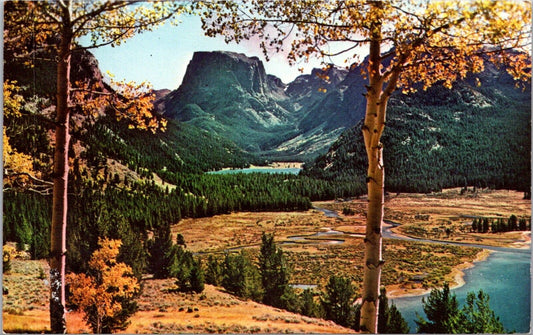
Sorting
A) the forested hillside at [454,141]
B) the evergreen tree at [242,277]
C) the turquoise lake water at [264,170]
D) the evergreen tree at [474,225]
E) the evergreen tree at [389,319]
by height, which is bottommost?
the evergreen tree at [389,319]

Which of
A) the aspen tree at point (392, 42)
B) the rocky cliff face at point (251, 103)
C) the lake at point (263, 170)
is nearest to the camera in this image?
the aspen tree at point (392, 42)

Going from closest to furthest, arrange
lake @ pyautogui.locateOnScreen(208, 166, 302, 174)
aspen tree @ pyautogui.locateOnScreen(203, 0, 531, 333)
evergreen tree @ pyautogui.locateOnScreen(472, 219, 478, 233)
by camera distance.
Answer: aspen tree @ pyautogui.locateOnScreen(203, 0, 531, 333) → evergreen tree @ pyautogui.locateOnScreen(472, 219, 478, 233) → lake @ pyautogui.locateOnScreen(208, 166, 302, 174)

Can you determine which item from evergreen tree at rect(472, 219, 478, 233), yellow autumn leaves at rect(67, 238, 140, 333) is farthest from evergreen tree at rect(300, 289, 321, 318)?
evergreen tree at rect(472, 219, 478, 233)

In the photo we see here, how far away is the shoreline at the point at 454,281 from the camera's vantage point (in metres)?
5.84

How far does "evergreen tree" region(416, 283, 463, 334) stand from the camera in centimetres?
580

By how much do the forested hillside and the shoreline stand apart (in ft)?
3.89

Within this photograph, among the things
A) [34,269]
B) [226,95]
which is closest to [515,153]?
[226,95]

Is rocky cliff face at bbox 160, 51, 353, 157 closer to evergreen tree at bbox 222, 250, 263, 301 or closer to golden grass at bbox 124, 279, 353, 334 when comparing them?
evergreen tree at bbox 222, 250, 263, 301

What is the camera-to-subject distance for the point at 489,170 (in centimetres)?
585

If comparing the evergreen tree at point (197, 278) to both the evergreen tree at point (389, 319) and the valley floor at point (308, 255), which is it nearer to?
the valley floor at point (308, 255)

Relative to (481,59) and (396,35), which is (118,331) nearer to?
(396,35)

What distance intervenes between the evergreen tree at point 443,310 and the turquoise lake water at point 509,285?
419mm

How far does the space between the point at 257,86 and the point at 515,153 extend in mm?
4390

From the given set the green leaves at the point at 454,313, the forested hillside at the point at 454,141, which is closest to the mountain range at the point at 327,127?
the forested hillside at the point at 454,141
